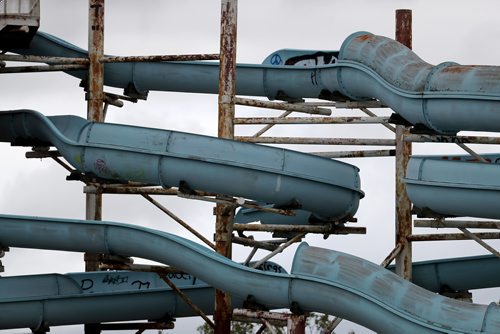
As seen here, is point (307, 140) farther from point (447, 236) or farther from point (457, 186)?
point (457, 186)

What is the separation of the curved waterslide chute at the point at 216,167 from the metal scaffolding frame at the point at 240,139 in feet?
1.69

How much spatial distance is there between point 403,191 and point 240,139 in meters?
3.92

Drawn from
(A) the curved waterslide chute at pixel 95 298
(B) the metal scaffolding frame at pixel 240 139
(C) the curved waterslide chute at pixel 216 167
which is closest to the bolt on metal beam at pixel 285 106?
(B) the metal scaffolding frame at pixel 240 139

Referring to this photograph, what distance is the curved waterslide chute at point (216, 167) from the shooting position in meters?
45.8

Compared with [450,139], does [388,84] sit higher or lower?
higher

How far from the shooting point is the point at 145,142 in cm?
4656

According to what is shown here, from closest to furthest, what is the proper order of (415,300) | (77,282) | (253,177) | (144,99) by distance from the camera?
(415,300) < (253,177) < (77,282) < (144,99)

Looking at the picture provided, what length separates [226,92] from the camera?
48.3 meters

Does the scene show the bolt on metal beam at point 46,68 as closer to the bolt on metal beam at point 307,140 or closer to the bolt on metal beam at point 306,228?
the bolt on metal beam at point 307,140

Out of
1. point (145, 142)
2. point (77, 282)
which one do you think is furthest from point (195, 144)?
point (77, 282)

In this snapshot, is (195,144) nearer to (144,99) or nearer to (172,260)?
(172,260)

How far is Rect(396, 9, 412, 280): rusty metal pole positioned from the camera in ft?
167

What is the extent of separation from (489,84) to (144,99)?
36.8 ft

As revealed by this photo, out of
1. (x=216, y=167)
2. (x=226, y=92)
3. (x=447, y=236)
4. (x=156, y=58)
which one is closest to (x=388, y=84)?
(x=226, y=92)
